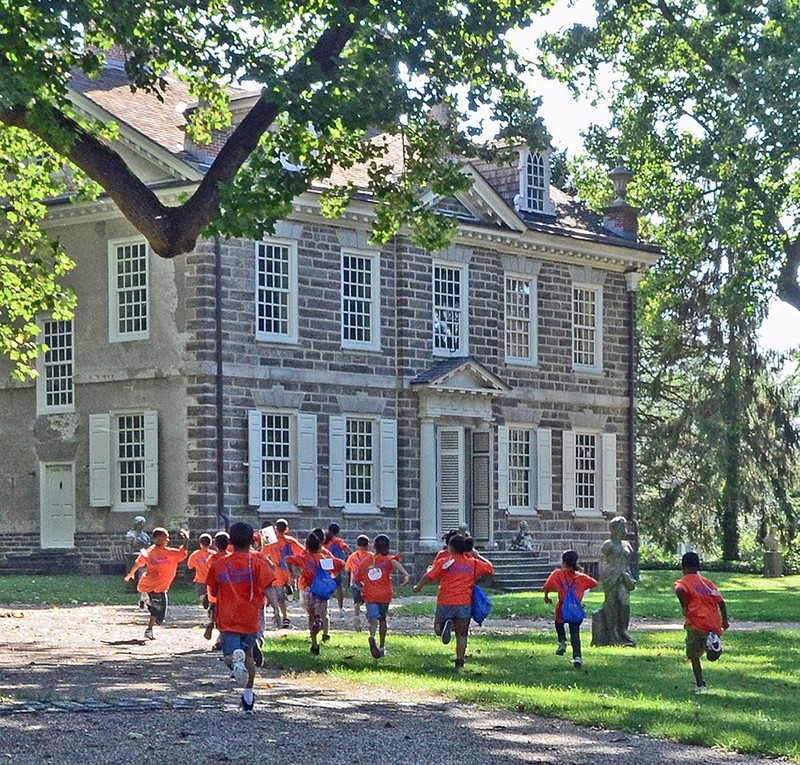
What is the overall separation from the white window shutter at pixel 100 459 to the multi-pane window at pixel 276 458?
118 inches

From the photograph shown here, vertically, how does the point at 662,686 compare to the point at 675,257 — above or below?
below

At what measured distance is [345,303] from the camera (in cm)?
3603

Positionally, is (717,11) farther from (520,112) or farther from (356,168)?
(520,112)

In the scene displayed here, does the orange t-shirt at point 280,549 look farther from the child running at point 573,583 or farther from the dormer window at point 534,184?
the dormer window at point 534,184

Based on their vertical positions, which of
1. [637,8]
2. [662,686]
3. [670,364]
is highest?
[637,8]

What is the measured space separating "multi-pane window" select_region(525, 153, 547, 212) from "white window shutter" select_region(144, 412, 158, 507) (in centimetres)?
1176

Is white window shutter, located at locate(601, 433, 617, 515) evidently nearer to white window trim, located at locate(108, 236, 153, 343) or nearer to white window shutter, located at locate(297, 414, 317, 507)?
white window shutter, located at locate(297, 414, 317, 507)

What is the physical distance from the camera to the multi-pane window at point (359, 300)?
36.1m

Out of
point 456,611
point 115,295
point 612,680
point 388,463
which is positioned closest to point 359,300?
point 388,463

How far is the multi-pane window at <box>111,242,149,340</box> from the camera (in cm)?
3428

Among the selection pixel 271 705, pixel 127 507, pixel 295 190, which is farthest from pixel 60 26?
pixel 127 507

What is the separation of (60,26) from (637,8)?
20.7 m

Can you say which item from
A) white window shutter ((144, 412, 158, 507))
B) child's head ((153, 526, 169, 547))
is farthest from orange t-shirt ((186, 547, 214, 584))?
white window shutter ((144, 412, 158, 507))

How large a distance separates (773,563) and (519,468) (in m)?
9.80
